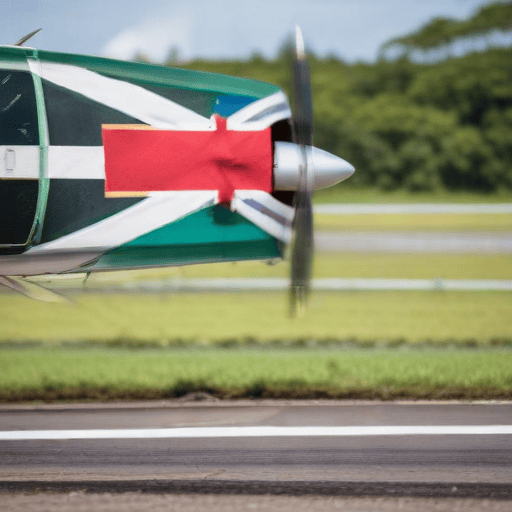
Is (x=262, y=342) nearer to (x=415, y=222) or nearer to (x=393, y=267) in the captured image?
(x=393, y=267)

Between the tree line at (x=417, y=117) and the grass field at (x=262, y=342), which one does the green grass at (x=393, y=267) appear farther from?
the tree line at (x=417, y=117)

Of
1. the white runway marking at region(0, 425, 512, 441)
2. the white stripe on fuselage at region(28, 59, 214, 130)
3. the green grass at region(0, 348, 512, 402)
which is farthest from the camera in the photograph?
the green grass at region(0, 348, 512, 402)

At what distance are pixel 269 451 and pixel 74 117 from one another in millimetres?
2322

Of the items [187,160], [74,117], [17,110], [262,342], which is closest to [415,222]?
[262,342]

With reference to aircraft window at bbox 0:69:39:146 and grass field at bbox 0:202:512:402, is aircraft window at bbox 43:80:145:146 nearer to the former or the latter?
aircraft window at bbox 0:69:39:146

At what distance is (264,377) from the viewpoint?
5305 mm

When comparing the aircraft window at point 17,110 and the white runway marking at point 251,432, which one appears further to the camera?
the white runway marking at point 251,432

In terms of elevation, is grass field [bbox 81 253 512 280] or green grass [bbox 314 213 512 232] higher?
green grass [bbox 314 213 512 232]

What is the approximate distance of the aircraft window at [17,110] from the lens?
2.82 meters

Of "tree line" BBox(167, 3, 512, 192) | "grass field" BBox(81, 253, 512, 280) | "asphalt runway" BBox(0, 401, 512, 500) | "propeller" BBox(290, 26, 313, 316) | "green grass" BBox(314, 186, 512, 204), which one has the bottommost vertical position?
"asphalt runway" BBox(0, 401, 512, 500)

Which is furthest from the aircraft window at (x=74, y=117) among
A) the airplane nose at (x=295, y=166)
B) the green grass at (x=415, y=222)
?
the green grass at (x=415, y=222)

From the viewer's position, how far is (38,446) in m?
4.09

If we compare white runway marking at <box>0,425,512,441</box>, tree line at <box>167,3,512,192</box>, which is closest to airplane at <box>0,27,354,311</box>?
white runway marking at <box>0,425,512,441</box>

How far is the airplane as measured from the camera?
288cm
